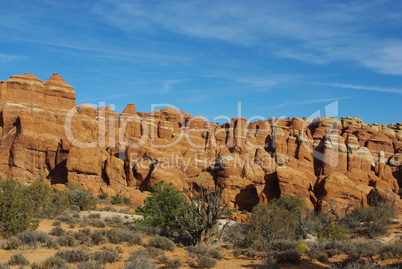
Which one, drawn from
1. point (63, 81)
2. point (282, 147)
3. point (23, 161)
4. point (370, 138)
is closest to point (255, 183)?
point (282, 147)

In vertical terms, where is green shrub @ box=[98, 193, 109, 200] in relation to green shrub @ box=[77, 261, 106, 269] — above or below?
below

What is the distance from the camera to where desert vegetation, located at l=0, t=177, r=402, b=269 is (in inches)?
384

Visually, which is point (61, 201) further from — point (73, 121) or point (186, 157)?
point (186, 157)

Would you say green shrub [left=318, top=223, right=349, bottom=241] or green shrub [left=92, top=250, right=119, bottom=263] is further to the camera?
green shrub [left=318, top=223, right=349, bottom=241]

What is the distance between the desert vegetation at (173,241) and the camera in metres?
9.75

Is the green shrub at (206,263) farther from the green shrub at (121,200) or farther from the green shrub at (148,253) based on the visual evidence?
the green shrub at (121,200)

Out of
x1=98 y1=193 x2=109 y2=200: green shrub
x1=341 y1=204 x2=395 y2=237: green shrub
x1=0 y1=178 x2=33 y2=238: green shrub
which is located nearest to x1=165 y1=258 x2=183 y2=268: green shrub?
x1=0 y1=178 x2=33 y2=238: green shrub

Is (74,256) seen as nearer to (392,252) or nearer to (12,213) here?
(12,213)

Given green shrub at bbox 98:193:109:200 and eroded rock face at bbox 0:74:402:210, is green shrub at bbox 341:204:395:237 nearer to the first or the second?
eroded rock face at bbox 0:74:402:210

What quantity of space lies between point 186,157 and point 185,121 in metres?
34.5

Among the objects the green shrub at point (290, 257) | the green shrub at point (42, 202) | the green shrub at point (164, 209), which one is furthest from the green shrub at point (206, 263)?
the green shrub at point (42, 202)

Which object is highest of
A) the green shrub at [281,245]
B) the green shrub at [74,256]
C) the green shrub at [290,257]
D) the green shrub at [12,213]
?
the green shrub at [12,213]

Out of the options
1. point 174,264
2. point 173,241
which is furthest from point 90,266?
point 173,241

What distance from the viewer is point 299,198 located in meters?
30.0
